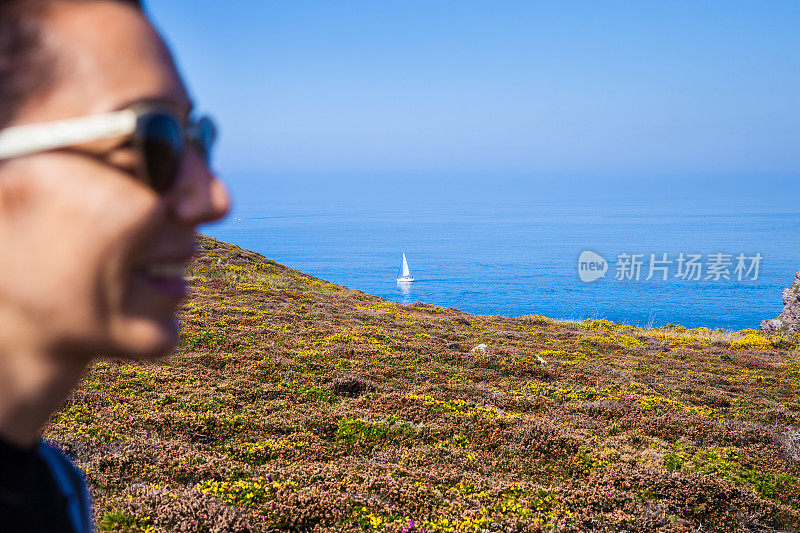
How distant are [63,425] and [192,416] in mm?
1727

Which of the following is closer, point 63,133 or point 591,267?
point 63,133

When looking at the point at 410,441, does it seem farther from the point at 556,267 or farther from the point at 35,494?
the point at 556,267

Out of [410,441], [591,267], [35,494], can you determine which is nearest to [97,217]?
[35,494]

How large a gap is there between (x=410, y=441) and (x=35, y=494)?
783 centimetres

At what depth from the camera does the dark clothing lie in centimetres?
92

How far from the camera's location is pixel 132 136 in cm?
90

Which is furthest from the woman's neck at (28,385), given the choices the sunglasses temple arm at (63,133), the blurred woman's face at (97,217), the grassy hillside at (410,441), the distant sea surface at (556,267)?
the distant sea surface at (556,267)

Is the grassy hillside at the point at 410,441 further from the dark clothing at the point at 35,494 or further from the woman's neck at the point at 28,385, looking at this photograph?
the woman's neck at the point at 28,385

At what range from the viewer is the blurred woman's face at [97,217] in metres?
0.82

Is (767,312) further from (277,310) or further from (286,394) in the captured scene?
(286,394)

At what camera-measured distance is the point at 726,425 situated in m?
10.8

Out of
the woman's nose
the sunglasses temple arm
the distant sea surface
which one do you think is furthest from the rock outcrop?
the sunglasses temple arm

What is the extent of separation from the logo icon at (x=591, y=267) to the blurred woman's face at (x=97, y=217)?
106046 mm

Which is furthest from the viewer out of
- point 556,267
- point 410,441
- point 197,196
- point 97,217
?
point 556,267
